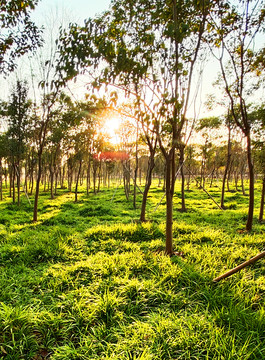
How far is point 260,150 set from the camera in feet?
30.3

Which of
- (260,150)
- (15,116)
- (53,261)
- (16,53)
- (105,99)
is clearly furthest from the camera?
(15,116)

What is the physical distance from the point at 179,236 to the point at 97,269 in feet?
10.8

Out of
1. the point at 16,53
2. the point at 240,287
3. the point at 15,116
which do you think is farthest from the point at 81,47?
the point at 15,116

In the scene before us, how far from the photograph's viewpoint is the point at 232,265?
4.24 metres

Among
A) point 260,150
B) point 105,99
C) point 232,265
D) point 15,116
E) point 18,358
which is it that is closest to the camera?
point 18,358

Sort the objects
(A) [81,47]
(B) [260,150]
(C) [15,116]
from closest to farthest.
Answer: (A) [81,47] < (B) [260,150] < (C) [15,116]

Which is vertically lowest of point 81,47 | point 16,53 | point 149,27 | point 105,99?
point 105,99

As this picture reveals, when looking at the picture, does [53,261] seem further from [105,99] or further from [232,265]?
[232,265]

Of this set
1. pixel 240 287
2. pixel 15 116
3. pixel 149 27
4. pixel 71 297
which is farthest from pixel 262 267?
pixel 15 116

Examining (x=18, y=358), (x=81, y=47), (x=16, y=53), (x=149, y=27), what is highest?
(x=149, y=27)

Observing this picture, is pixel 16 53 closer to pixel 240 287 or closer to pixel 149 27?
pixel 149 27

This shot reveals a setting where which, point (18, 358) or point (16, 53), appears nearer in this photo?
point (18, 358)

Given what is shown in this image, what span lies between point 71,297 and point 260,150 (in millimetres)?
10109

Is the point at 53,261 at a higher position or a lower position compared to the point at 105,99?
lower
